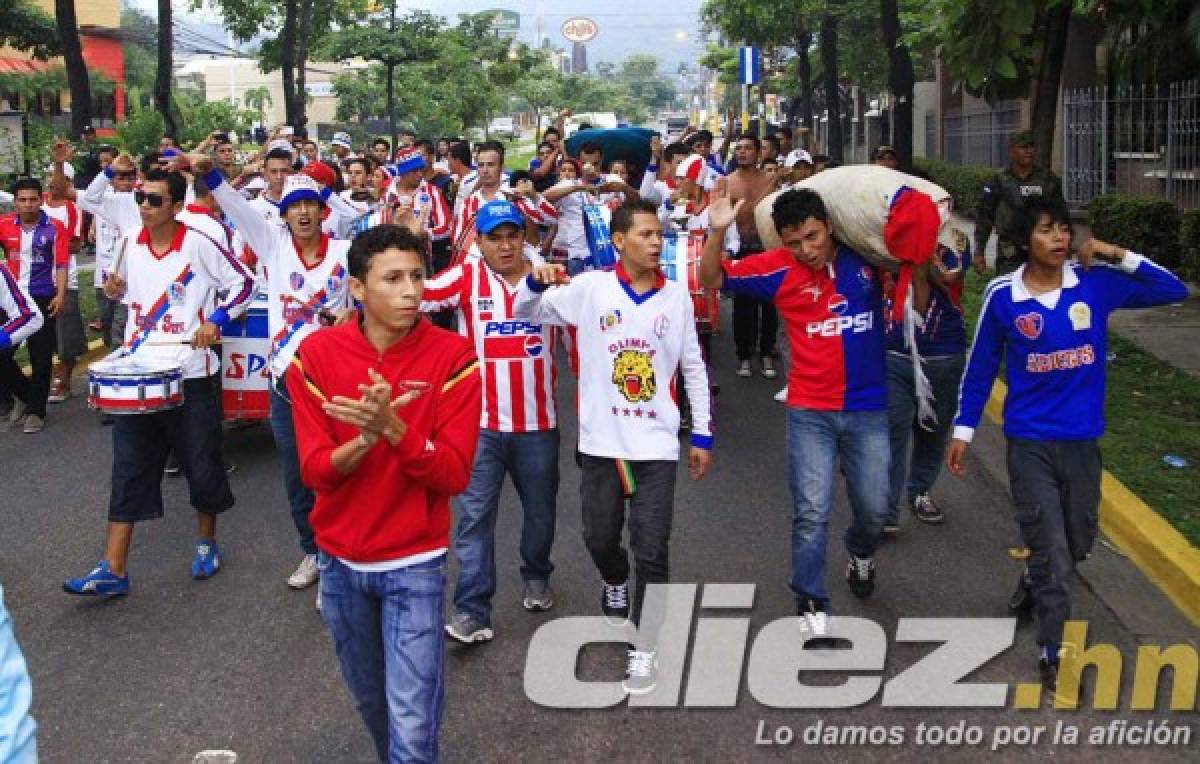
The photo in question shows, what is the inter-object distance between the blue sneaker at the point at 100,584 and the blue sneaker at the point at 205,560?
1.31ft

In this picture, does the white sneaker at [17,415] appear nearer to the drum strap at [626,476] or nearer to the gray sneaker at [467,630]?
the gray sneaker at [467,630]

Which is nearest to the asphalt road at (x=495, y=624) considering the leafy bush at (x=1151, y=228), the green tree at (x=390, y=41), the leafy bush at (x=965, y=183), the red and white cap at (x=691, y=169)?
the red and white cap at (x=691, y=169)

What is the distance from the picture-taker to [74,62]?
19.9 meters

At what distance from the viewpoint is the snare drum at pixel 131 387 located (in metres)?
6.42

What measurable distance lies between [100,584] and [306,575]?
38.6 inches

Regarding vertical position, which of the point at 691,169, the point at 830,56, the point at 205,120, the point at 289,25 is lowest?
the point at 691,169

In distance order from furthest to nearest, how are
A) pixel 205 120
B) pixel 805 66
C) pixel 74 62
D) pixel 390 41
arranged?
pixel 390 41 < pixel 205 120 < pixel 805 66 < pixel 74 62

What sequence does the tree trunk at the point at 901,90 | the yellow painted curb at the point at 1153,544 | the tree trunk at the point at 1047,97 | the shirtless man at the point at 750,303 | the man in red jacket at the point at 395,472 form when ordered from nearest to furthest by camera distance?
the man in red jacket at the point at 395,472
the yellow painted curb at the point at 1153,544
the shirtless man at the point at 750,303
the tree trunk at the point at 1047,97
the tree trunk at the point at 901,90

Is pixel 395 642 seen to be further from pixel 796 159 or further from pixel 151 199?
pixel 796 159

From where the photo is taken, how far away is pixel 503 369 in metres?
5.93

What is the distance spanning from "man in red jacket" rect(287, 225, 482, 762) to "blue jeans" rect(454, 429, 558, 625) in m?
1.79

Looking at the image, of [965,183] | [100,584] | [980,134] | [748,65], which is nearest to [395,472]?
[100,584]

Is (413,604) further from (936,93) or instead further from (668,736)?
(936,93)

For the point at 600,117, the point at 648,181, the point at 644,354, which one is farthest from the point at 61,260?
the point at 600,117
